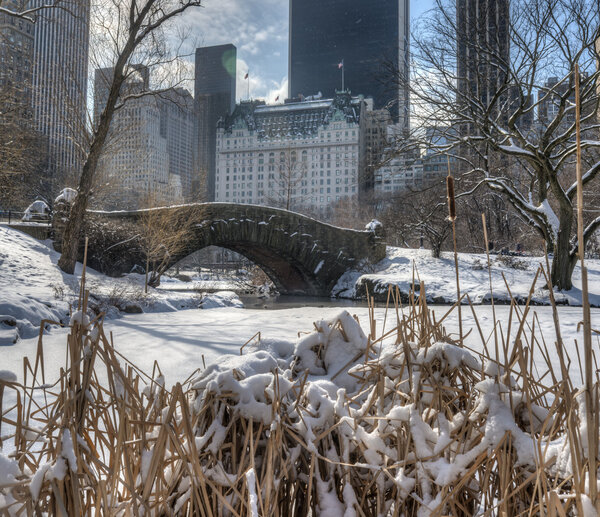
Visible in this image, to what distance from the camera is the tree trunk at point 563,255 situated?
11.5 meters

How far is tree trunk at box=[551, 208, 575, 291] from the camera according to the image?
11516 mm

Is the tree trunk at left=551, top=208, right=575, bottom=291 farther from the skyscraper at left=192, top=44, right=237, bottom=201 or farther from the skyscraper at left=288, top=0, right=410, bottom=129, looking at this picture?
the skyscraper at left=288, top=0, right=410, bottom=129

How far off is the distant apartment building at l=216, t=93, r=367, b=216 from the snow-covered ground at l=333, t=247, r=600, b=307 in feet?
260

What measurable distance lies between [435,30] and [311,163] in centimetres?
9402

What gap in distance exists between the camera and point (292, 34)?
5153 inches

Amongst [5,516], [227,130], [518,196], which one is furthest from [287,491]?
[227,130]

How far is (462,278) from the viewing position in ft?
58.3

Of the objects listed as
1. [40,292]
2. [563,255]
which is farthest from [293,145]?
[40,292]

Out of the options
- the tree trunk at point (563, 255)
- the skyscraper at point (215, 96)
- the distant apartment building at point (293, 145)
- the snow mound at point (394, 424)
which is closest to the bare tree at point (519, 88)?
the tree trunk at point (563, 255)

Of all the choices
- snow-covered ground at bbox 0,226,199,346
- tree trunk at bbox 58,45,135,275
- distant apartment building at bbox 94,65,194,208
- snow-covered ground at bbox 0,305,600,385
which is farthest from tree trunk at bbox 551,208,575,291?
tree trunk at bbox 58,45,135,275

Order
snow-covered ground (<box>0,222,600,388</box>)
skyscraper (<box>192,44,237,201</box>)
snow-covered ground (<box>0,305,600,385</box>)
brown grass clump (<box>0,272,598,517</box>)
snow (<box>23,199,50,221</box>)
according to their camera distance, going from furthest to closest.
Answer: skyscraper (<box>192,44,237,201</box>) → snow (<box>23,199,50,221</box>) → snow-covered ground (<box>0,222,600,388</box>) → snow-covered ground (<box>0,305,600,385</box>) → brown grass clump (<box>0,272,598,517</box>)

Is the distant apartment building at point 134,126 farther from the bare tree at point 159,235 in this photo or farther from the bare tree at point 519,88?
the bare tree at point 519,88

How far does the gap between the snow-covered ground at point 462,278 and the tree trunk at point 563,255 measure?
34 cm

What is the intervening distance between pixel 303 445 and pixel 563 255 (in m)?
→ 13.1
